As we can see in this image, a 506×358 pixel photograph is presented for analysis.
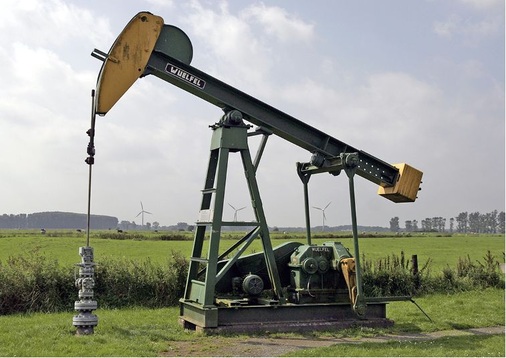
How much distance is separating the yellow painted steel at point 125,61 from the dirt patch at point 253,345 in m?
4.03

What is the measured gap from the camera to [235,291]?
36.0ft

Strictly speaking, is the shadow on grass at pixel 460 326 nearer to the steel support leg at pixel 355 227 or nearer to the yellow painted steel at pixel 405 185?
the steel support leg at pixel 355 227

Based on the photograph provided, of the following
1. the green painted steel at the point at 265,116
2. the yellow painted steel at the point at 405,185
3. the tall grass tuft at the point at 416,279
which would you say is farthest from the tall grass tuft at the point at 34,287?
the tall grass tuft at the point at 416,279

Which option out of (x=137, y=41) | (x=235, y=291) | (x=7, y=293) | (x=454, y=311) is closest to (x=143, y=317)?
(x=235, y=291)

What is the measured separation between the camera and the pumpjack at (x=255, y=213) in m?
9.61

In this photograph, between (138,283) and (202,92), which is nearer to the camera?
(202,92)

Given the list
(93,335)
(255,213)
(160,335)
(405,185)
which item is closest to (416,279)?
(405,185)

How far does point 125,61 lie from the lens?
31.2 ft

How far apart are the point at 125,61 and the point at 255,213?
3534 mm

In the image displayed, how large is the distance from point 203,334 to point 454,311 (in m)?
6.50

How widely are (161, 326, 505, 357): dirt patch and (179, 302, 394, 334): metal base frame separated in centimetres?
39

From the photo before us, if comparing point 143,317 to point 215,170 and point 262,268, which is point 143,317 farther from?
point 215,170

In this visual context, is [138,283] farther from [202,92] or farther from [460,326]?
[460,326]

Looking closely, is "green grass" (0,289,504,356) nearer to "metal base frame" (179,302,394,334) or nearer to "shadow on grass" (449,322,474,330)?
"shadow on grass" (449,322,474,330)
